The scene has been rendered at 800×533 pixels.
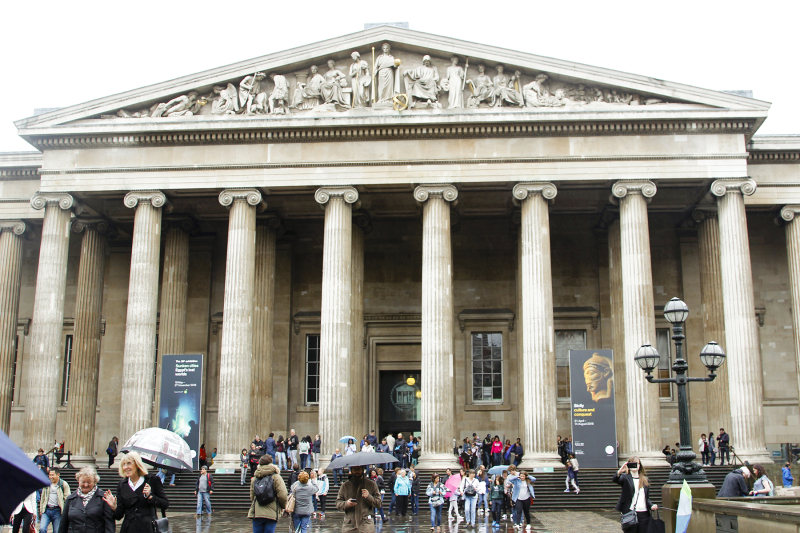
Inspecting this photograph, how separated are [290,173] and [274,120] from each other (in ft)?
6.46

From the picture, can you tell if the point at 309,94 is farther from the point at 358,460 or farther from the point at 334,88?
the point at 358,460

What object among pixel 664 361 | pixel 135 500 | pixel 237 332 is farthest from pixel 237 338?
pixel 135 500

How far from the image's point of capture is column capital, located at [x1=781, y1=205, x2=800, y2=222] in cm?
3034

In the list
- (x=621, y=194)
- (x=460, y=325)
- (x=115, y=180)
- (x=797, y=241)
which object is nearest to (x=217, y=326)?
(x=115, y=180)

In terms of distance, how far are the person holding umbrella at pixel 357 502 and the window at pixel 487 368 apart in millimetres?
22490

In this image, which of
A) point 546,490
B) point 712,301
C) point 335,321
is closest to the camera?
point 546,490

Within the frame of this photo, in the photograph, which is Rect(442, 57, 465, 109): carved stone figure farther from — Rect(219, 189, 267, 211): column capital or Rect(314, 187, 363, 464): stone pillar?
Rect(219, 189, 267, 211): column capital

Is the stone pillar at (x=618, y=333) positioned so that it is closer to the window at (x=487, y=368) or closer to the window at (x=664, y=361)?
the window at (x=664, y=361)

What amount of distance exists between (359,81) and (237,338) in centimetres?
1022

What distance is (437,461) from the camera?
2647 centimetres

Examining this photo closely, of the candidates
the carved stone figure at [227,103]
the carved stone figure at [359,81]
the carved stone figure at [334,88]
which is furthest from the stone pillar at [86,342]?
the carved stone figure at [359,81]

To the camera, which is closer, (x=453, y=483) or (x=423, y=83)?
(x=453, y=483)

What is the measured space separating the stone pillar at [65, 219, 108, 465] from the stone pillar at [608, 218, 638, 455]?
1978 centimetres

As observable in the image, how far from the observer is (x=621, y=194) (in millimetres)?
28219
